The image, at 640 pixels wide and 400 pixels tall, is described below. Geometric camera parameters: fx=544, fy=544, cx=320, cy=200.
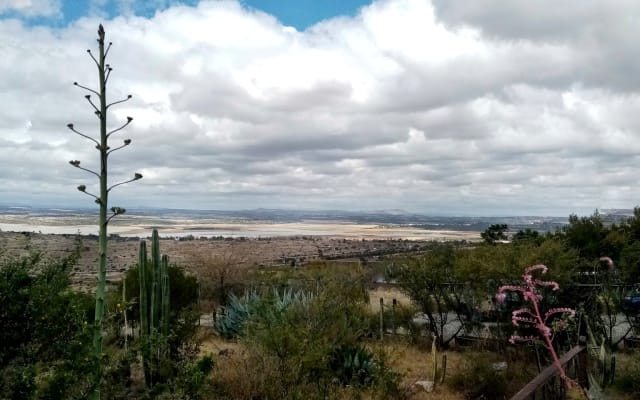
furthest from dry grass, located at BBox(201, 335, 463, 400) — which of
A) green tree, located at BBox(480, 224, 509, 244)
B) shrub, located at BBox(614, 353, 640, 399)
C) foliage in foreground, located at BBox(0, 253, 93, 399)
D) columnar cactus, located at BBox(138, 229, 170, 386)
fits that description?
green tree, located at BBox(480, 224, 509, 244)

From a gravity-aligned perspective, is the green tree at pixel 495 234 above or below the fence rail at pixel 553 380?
above

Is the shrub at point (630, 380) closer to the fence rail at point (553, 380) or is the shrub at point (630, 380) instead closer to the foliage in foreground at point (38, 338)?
the fence rail at point (553, 380)

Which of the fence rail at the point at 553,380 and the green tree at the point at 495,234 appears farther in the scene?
the green tree at the point at 495,234

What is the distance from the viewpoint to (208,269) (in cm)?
2359

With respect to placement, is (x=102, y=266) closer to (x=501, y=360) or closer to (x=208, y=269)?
(x=501, y=360)

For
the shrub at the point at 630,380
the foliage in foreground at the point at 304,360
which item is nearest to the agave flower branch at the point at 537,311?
the foliage in foreground at the point at 304,360

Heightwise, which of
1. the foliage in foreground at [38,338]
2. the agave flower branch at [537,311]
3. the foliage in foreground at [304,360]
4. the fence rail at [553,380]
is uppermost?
the agave flower branch at [537,311]

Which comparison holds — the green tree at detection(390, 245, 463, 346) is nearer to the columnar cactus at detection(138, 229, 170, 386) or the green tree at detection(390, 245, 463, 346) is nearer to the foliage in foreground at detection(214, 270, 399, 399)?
the foliage in foreground at detection(214, 270, 399, 399)

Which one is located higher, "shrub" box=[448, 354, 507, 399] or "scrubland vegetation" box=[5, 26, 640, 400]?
"scrubland vegetation" box=[5, 26, 640, 400]

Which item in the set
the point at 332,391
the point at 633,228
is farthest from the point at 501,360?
the point at 633,228

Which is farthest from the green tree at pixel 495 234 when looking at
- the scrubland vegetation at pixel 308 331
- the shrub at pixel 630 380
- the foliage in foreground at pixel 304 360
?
the foliage in foreground at pixel 304 360

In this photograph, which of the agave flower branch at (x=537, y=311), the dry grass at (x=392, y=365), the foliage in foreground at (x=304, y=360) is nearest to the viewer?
the agave flower branch at (x=537, y=311)

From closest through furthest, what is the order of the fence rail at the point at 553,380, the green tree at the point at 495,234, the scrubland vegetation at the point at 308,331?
1. the fence rail at the point at 553,380
2. the scrubland vegetation at the point at 308,331
3. the green tree at the point at 495,234

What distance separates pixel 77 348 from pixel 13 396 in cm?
55
